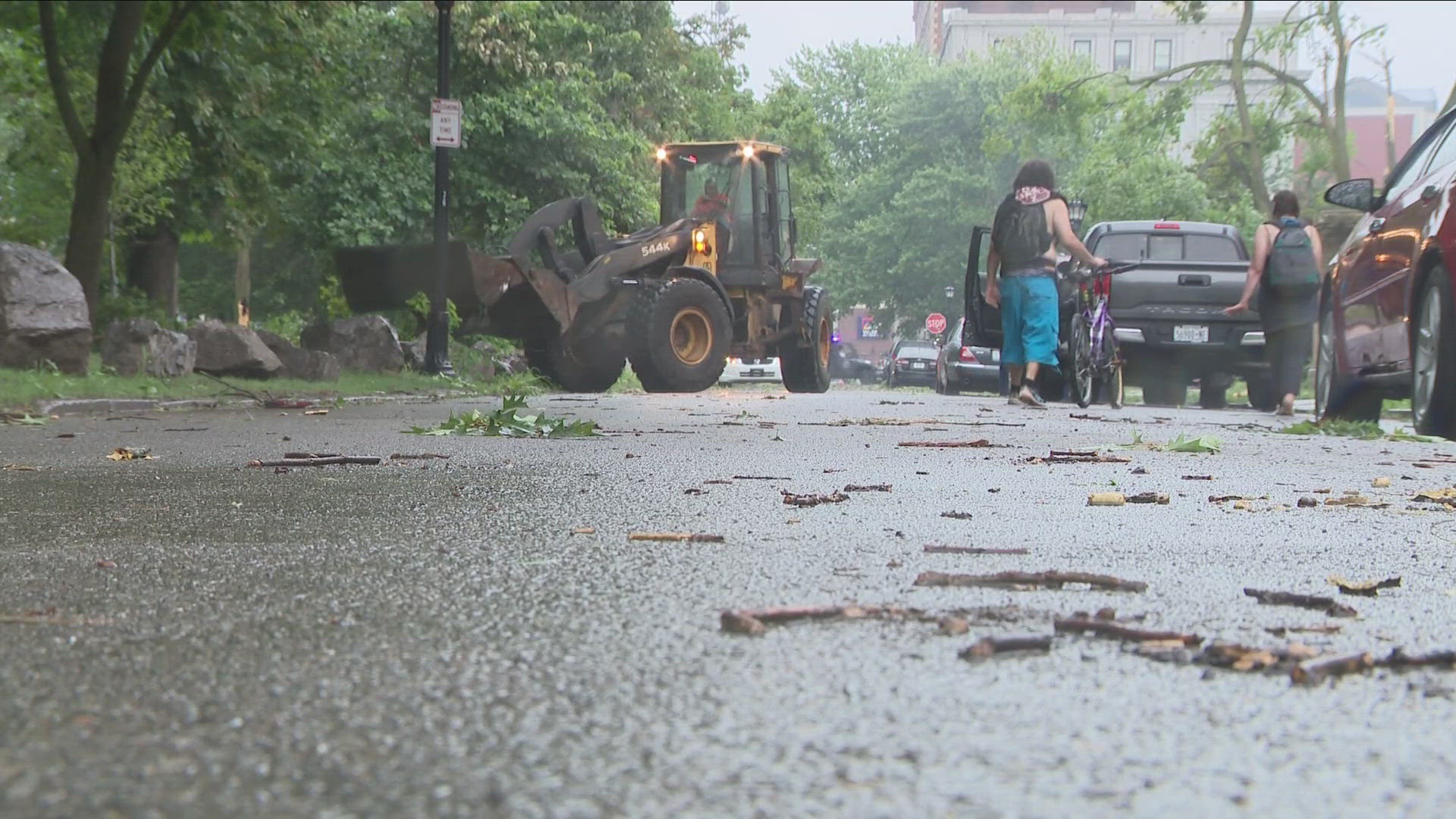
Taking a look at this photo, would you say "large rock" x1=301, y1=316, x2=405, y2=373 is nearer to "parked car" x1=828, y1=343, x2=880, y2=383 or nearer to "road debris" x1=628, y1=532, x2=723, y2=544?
"road debris" x1=628, y1=532, x2=723, y2=544

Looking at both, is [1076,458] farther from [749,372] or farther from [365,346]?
[749,372]

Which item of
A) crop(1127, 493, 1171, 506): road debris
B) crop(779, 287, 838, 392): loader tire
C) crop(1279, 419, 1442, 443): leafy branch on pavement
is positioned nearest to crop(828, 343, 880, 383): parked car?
crop(779, 287, 838, 392): loader tire

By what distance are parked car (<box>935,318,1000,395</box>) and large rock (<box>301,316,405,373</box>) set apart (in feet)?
28.6

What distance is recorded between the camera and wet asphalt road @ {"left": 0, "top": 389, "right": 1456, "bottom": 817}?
1.98 metres

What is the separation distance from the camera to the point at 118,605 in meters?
3.32

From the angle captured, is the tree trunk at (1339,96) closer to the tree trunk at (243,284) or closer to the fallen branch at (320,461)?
the tree trunk at (243,284)

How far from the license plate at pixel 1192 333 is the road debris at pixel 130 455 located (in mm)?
12216

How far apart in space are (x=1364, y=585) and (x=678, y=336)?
574 inches

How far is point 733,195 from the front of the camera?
19.2 metres

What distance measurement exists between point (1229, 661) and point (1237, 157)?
120ft

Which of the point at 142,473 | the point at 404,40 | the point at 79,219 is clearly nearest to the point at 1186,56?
the point at 404,40

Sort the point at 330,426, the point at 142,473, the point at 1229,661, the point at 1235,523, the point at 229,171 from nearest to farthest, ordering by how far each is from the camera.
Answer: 1. the point at 1229,661
2. the point at 1235,523
3. the point at 142,473
4. the point at 330,426
5. the point at 229,171

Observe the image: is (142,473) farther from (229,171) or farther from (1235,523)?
(229,171)

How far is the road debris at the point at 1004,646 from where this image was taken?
2797 millimetres
